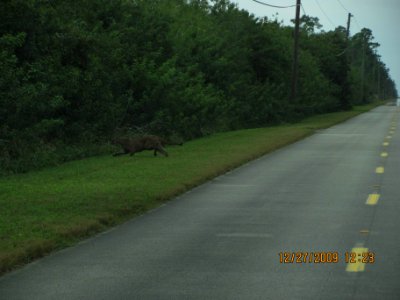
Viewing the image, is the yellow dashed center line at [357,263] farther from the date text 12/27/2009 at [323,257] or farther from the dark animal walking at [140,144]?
the dark animal walking at [140,144]

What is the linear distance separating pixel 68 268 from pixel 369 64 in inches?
7804

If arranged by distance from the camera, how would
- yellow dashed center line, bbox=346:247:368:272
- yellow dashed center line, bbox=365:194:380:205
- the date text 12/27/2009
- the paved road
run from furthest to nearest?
1. yellow dashed center line, bbox=365:194:380:205
2. the date text 12/27/2009
3. yellow dashed center line, bbox=346:247:368:272
4. the paved road

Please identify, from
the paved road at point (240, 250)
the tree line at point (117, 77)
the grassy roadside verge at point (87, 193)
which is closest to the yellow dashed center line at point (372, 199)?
the paved road at point (240, 250)

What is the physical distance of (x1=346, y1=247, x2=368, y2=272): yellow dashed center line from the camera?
7.78m

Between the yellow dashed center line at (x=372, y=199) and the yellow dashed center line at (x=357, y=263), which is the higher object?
the yellow dashed center line at (x=357, y=263)

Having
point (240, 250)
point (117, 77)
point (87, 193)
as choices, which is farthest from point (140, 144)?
point (240, 250)

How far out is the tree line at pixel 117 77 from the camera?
19.5 m

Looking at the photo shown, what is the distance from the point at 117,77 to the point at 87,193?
12.9m

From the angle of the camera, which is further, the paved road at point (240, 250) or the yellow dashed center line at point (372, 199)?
the yellow dashed center line at point (372, 199)

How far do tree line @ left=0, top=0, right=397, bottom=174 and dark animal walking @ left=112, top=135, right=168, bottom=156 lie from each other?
1.12 m

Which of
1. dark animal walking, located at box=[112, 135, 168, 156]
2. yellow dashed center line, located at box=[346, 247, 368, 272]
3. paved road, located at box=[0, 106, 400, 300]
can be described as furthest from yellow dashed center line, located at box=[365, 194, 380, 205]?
dark animal walking, located at box=[112, 135, 168, 156]

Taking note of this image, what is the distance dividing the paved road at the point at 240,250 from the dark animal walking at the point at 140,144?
21.2 feet

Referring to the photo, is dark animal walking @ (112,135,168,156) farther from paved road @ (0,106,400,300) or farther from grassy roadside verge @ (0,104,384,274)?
paved road @ (0,106,400,300)

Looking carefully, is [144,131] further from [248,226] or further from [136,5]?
[248,226]
